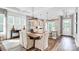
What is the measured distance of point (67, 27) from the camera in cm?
197

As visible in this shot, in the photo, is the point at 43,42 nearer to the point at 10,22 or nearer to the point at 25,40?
the point at 25,40

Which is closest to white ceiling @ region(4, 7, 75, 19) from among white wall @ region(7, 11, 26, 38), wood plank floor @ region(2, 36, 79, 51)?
white wall @ region(7, 11, 26, 38)

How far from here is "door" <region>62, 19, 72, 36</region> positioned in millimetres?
1950

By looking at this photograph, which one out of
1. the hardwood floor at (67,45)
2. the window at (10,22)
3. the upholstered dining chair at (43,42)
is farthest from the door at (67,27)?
the window at (10,22)

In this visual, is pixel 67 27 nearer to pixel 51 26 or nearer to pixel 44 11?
pixel 51 26

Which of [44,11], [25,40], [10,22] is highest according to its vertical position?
[44,11]

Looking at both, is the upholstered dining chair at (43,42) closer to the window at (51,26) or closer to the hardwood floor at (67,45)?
the window at (51,26)

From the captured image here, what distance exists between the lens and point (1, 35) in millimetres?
1859

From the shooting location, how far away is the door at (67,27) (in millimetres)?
1950

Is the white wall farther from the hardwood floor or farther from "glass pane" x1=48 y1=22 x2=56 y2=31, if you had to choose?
the hardwood floor

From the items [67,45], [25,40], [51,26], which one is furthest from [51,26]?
[25,40]

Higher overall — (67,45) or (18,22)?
(18,22)
